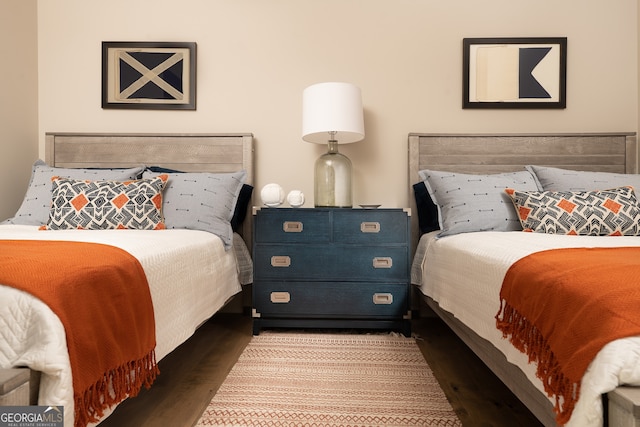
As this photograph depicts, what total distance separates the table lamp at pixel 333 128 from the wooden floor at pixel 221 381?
2.94ft

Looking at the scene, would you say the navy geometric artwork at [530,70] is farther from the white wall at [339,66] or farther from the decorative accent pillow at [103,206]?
the decorative accent pillow at [103,206]

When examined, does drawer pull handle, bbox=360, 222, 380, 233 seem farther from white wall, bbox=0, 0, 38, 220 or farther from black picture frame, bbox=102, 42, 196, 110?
white wall, bbox=0, 0, 38, 220

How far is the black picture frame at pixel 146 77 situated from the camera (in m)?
2.83

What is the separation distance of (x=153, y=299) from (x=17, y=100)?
2.10 meters

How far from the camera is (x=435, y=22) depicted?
2799mm

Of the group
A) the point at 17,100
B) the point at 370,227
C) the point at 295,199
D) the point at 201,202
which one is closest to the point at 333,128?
the point at 295,199

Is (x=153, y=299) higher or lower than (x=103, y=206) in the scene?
lower

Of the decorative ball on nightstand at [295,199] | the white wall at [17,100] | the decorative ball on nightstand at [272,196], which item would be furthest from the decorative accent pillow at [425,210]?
the white wall at [17,100]

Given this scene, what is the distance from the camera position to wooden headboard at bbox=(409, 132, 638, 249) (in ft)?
8.87

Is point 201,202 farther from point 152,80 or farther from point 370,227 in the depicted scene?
point 152,80

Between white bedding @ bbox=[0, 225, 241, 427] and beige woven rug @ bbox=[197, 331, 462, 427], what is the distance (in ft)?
0.96

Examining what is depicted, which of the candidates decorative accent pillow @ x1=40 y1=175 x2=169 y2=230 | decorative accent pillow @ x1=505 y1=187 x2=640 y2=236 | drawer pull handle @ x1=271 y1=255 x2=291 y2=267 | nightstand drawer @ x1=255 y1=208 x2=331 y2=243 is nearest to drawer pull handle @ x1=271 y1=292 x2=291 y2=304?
drawer pull handle @ x1=271 y1=255 x2=291 y2=267

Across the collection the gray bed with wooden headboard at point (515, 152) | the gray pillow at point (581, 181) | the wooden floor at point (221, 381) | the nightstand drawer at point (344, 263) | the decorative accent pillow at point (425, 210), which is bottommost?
the wooden floor at point (221, 381)

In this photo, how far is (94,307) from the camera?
1009mm
